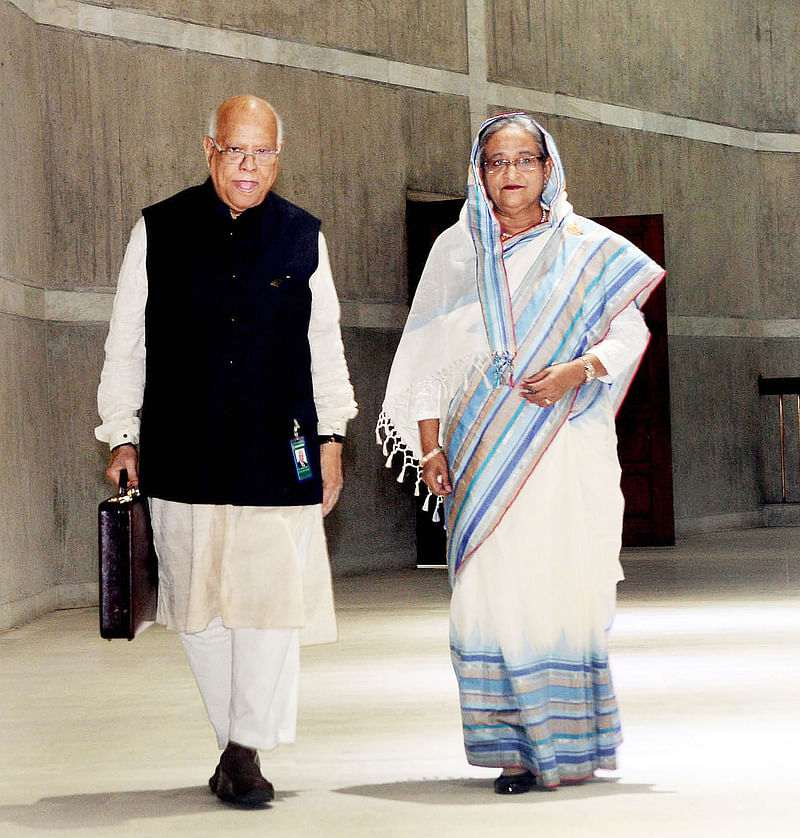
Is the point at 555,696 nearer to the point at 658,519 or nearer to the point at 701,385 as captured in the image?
the point at 658,519

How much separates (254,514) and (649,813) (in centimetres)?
109

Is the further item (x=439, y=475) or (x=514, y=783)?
(x=439, y=475)

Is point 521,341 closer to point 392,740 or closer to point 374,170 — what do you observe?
point 392,740

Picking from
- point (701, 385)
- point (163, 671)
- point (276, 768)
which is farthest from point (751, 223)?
point (276, 768)

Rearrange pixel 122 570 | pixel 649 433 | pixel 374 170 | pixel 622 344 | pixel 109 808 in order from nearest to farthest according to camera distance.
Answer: pixel 122 570 → pixel 109 808 → pixel 622 344 → pixel 374 170 → pixel 649 433

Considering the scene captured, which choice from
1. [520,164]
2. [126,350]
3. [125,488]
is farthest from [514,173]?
[125,488]

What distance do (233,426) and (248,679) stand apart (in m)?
0.57

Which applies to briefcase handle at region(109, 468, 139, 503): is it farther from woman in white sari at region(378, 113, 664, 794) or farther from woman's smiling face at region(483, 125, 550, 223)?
woman's smiling face at region(483, 125, 550, 223)

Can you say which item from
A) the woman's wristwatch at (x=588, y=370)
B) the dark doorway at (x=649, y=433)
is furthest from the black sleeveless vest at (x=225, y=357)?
the dark doorway at (x=649, y=433)

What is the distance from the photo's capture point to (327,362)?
3686 mm

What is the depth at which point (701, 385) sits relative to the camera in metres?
12.9

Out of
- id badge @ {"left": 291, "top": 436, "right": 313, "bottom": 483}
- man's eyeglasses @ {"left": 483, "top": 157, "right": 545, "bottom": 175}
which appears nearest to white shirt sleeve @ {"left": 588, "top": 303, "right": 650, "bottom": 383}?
man's eyeglasses @ {"left": 483, "top": 157, "right": 545, "bottom": 175}

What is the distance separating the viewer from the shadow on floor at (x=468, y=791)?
3.51m

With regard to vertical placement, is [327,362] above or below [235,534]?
above
